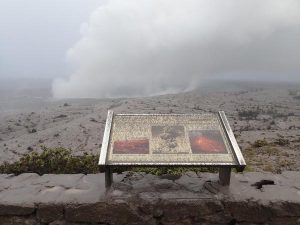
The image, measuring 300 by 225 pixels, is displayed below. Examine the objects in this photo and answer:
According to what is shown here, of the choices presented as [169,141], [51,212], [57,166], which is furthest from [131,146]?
[57,166]

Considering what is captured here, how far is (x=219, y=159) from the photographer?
5.21 m

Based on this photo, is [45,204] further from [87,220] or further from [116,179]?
[116,179]

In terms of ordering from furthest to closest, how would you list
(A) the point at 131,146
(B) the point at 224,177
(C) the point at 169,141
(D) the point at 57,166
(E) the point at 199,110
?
(E) the point at 199,110 < (D) the point at 57,166 < (B) the point at 224,177 < (C) the point at 169,141 < (A) the point at 131,146

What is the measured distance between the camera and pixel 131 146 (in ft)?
17.9

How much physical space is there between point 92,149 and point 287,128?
26.6 ft

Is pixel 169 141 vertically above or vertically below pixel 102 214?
above

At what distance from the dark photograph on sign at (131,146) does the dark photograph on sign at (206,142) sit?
0.61 meters

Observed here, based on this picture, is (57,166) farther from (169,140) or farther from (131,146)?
(169,140)

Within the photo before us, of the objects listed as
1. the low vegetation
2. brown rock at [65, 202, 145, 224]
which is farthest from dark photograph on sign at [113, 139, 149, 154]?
the low vegetation

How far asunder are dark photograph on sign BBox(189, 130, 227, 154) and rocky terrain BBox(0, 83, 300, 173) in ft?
13.9

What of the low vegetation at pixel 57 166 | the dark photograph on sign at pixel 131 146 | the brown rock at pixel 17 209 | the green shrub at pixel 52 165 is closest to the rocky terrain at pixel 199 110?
the low vegetation at pixel 57 166

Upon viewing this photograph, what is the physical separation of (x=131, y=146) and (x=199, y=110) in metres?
16.8

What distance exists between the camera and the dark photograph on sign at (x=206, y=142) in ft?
17.6

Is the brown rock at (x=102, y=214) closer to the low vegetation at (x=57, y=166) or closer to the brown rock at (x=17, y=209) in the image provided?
the brown rock at (x=17, y=209)
